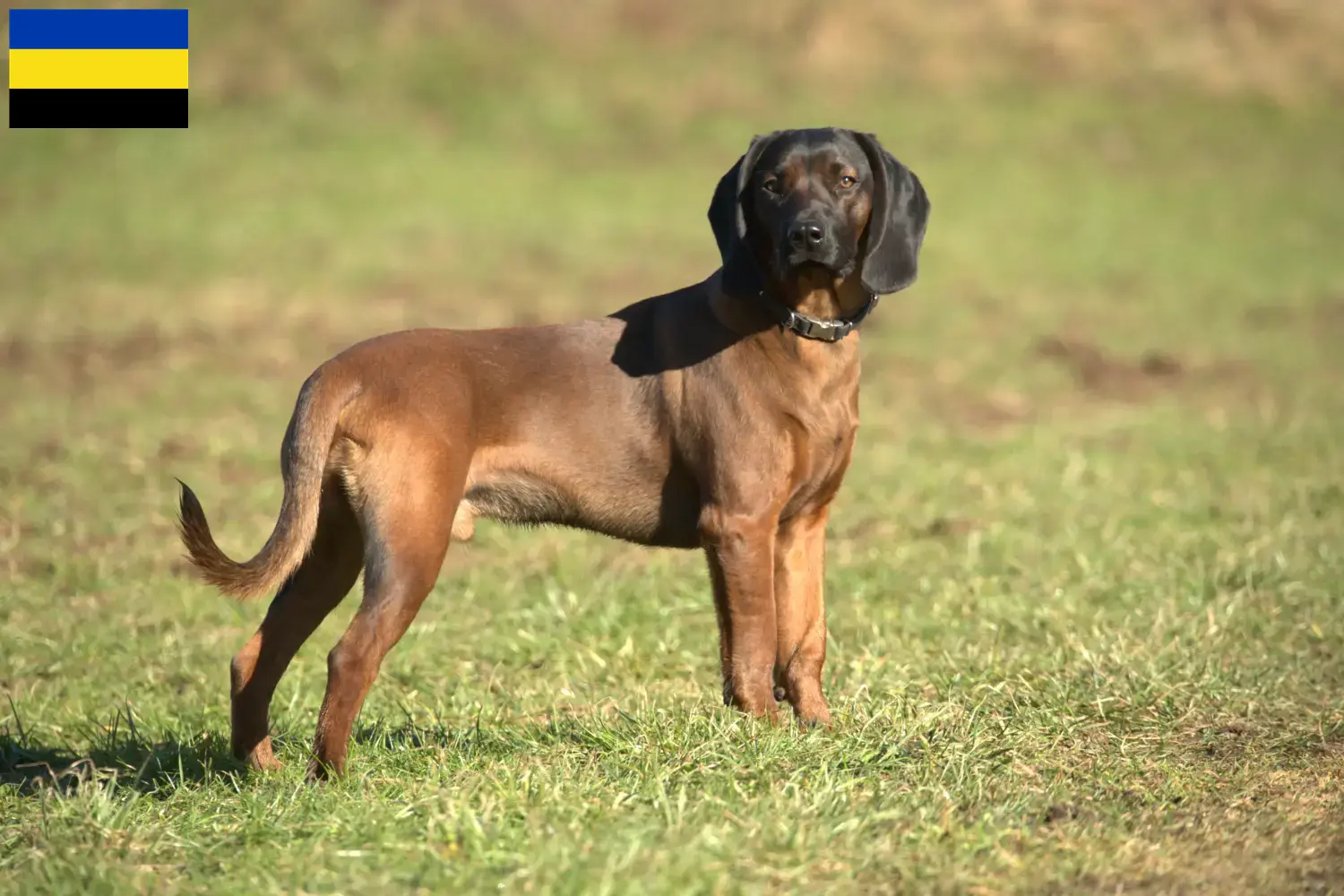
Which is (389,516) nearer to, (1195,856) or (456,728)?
(456,728)

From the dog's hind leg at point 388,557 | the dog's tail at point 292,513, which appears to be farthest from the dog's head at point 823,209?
the dog's tail at point 292,513

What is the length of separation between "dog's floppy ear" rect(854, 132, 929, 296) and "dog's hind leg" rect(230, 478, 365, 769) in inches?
73.9

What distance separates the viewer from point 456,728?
18.3 ft

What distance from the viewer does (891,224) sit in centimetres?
540

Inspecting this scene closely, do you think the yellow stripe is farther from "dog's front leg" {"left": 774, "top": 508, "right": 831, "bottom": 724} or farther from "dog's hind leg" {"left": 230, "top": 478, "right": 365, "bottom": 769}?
"dog's front leg" {"left": 774, "top": 508, "right": 831, "bottom": 724}

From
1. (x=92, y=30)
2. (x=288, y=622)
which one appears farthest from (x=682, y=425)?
(x=92, y=30)

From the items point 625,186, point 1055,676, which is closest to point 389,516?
point 1055,676

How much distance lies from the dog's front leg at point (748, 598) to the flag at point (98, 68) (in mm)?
14338

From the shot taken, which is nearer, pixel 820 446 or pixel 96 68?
pixel 820 446

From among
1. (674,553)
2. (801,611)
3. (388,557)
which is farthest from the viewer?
(674,553)

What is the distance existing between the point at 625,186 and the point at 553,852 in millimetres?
16853

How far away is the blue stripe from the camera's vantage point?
58.5 ft

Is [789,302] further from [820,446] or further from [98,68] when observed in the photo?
[98,68]

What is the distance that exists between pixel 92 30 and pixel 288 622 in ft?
48.6
